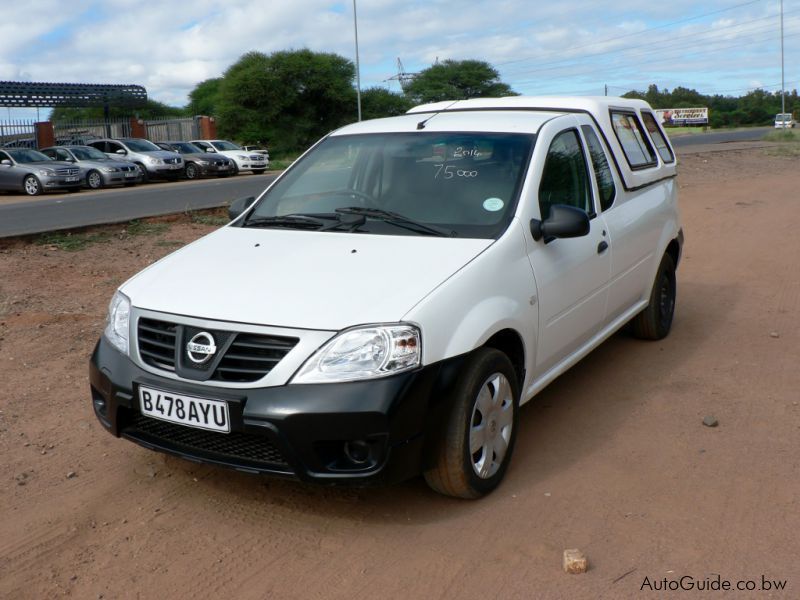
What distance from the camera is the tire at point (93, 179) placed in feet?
77.6

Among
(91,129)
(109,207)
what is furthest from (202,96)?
(109,207)

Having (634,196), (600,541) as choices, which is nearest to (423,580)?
(600,541)

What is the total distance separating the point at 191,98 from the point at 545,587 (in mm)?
82680

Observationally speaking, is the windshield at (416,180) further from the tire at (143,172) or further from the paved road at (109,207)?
the tire at (143,172)

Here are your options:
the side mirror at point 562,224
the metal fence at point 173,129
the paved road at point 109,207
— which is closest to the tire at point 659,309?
the side mirror at point 562,224

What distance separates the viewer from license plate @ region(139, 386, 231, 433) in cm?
333

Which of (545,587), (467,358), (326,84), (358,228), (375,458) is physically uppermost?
(326,84)

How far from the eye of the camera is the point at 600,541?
3387mm

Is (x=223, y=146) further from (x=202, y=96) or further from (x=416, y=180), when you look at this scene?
(x=202, y=96)

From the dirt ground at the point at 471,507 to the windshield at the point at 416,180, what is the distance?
4.23 ft

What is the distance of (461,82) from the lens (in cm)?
5775

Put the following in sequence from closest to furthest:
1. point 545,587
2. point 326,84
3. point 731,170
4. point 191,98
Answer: point 545,587, point 731,170, point 326,84, point 191,98

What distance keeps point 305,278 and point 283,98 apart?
44505 millimetres

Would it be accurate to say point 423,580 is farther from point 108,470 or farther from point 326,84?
point 326,84
